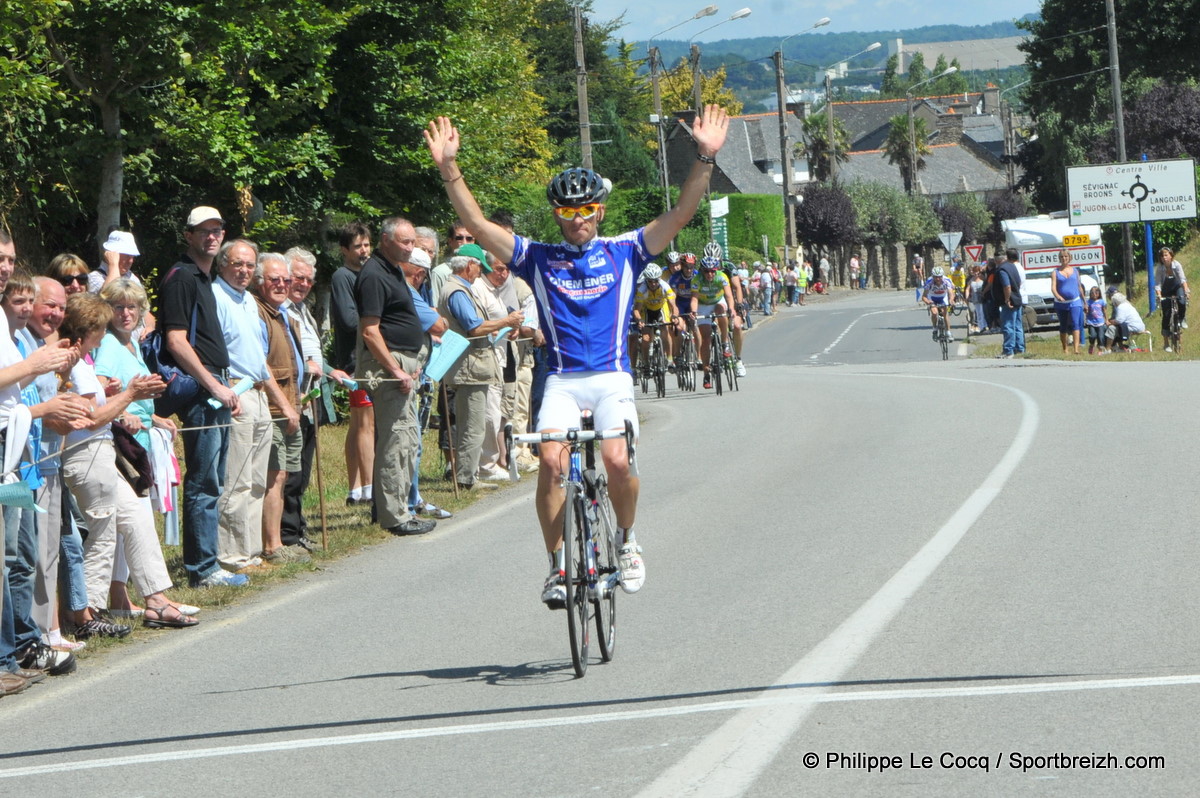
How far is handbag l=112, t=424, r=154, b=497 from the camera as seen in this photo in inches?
338

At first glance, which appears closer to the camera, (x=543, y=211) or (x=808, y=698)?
(x=808, y=698)

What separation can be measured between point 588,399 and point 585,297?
17.3 inches

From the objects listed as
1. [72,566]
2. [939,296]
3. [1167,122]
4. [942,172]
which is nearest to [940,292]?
[939,296]

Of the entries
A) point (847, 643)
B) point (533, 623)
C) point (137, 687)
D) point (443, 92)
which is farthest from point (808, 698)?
point (443, 92)

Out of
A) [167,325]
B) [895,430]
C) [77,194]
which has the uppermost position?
[77,194]

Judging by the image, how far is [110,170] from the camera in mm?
20688

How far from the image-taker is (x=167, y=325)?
31.1 feet

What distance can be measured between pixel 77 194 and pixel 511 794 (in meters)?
18.6

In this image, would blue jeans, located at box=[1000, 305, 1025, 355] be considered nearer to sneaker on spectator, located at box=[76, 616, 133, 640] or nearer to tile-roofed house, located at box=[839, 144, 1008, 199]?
sneaker on spectator, located at box=[76, 616, 133, 640]

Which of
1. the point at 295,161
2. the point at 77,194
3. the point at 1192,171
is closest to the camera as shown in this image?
the point at 77,194

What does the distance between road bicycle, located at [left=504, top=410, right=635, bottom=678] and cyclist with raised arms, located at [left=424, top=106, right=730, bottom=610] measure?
77 millimetres

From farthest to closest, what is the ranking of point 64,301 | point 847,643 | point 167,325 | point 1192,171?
point 1192,171
point 167,325
point 64,301
point 847,643

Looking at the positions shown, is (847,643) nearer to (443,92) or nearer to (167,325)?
(167,325)

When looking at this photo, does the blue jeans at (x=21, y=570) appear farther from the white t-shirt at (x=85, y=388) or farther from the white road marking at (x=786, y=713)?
the white road marking at (x=786, y=713)
